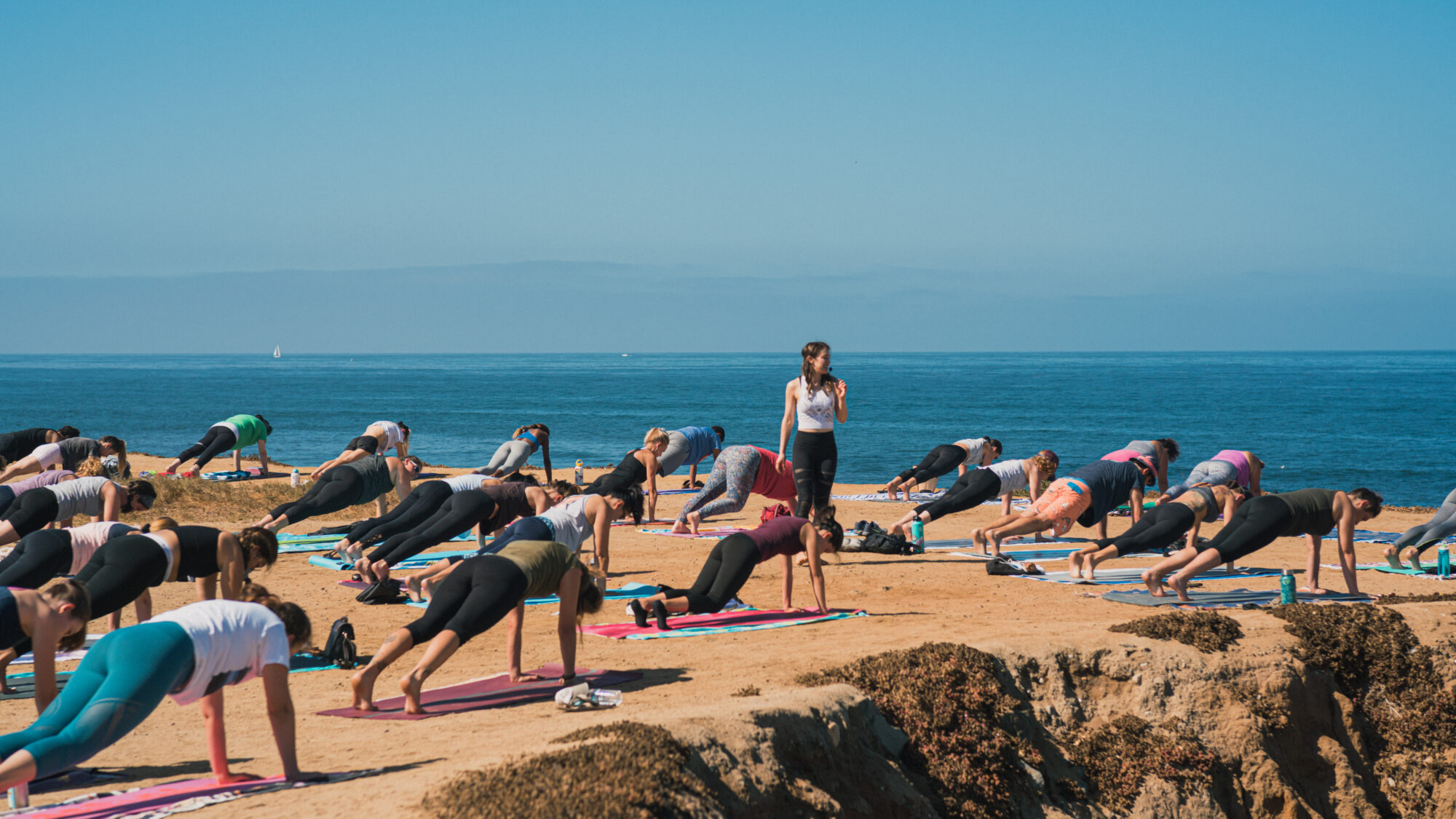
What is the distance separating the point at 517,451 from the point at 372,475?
4.22 metres

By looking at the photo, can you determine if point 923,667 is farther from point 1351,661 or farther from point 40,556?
point 40,556

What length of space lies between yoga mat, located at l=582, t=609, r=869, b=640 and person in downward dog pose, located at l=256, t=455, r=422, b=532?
4144mm

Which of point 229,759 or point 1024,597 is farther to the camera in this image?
point 1024,597

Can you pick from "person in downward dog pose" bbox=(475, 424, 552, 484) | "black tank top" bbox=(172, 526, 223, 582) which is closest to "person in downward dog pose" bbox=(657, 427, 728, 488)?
"person in downward dog pose" bbox=(475, 424, 552, 484)

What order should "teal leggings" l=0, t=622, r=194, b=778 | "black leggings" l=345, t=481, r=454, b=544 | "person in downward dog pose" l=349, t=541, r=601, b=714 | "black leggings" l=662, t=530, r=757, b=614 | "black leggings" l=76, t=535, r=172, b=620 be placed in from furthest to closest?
"black leggings" l=345, t=481, r=454, b=544
"black leggings" l=662, t=530, r=757, b=614
"black leggings" l=76, t=535, r=172, b=620
"person in downward dog pose" l=349, t=541, r=601, b=714
"teal leggings" l=0, t=622, r=194, b=778

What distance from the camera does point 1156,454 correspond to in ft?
47.9

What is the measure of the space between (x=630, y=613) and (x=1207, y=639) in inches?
200

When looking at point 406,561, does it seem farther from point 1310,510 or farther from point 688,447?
point 1310,510

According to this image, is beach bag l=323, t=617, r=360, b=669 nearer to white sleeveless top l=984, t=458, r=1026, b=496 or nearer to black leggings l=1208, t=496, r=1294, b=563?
black leggings l=1208, t=496, r=1294, b=563

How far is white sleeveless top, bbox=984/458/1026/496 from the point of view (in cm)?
1503

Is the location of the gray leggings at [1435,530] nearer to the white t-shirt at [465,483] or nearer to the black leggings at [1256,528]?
the black leggings at [1256,528]

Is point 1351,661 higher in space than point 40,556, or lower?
lower

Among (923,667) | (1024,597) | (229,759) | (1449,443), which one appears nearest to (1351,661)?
(1024,597)

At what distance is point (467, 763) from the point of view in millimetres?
5371
